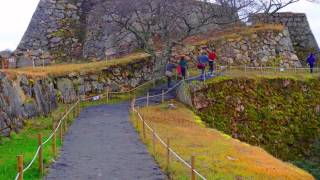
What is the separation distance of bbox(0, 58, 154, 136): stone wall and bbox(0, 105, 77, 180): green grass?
1.30 feet

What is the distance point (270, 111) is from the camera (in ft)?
106

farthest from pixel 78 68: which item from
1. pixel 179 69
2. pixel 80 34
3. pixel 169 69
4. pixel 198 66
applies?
pixel 80 34

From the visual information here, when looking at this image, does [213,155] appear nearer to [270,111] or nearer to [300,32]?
[270,111]

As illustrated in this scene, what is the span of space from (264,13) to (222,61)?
7051mm

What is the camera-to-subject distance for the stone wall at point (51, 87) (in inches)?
900

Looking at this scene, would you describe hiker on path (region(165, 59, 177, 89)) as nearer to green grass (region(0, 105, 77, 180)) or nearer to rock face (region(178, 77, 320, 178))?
rock face (region(178, 77, 320, 178))

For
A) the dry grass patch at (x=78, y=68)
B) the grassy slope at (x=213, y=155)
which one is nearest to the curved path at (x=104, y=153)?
the grassy slope at (x=213, y=155)

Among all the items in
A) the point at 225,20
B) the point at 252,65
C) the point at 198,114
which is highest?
the point at 225,20

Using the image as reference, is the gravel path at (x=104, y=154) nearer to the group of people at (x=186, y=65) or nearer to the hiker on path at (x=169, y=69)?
the group of people at (x=186, y=65)

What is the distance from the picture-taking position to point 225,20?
1630 inches

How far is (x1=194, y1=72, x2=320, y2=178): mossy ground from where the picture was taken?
30391 millimetres

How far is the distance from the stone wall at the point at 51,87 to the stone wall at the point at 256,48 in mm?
5736

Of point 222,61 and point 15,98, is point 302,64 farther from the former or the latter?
point 15,98

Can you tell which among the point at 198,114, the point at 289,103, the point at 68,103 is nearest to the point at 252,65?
the point at 289,103
